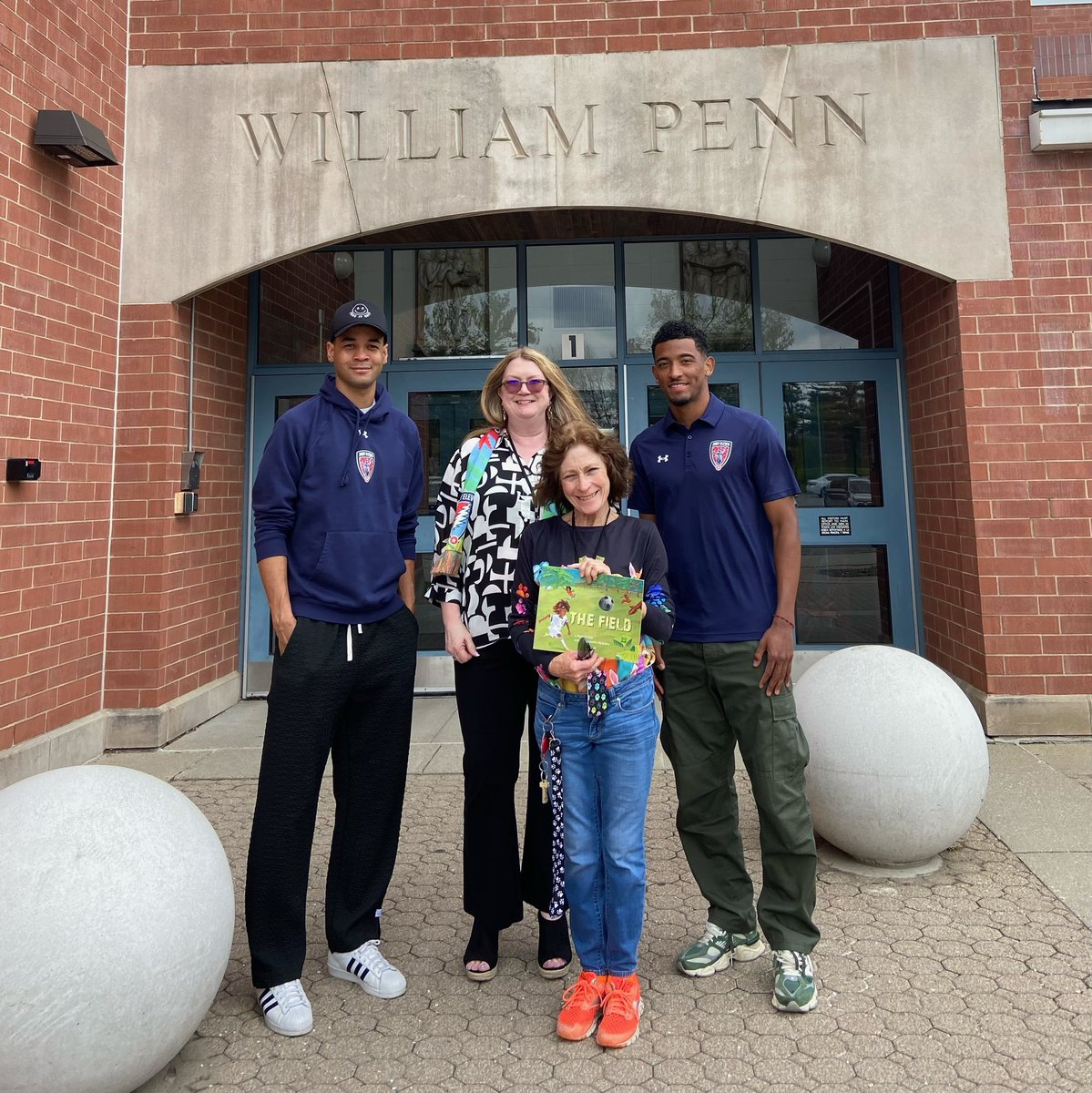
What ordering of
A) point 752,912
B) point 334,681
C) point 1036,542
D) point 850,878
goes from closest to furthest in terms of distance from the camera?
point 334,681, point 752,912, point 850,878, point 1036,542

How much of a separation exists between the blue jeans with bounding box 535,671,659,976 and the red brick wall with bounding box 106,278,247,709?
4325mm

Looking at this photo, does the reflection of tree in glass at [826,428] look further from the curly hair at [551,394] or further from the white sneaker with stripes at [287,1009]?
the white sneaker with stripes at [287,1009]

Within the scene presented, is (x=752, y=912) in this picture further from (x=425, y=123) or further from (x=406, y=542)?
(x=425, y=123)

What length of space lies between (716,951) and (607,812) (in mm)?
833

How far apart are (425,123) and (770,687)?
508 cm

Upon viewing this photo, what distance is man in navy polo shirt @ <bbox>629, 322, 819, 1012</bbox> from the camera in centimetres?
278

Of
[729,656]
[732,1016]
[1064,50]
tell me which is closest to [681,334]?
[729,656]

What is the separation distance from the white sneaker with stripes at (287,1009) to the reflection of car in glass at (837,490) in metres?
5.80

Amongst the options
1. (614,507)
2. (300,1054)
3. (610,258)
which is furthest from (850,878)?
(610,258)

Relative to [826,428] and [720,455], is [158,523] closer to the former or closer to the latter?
[720,455]

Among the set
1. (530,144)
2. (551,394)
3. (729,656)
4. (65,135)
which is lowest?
(729,656)

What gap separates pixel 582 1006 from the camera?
2549 millimetres

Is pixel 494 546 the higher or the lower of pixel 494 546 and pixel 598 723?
the higher

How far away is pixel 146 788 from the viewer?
253 centimetres
